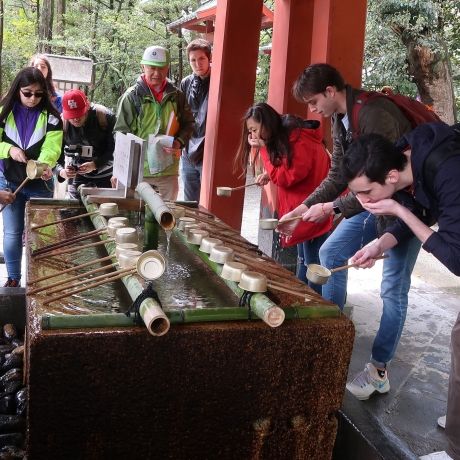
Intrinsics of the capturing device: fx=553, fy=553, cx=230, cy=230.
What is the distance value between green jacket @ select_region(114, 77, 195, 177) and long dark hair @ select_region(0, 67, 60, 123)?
60 centimetres

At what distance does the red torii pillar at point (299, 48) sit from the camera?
4.42 m

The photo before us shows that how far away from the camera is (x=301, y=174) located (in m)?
3.73

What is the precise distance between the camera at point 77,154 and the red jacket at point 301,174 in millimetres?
1715

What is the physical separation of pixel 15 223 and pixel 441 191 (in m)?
3.38

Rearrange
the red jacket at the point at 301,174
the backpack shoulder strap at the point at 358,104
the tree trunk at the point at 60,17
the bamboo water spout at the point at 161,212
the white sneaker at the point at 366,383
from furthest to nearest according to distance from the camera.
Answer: the tree trunk at the point at 60,17
the red jacket at the point at 301,174
the white sneaker at the point at 366,383
the backpack shoulder strap at the point at 358,104
the bamboo water spout at the point at 161,212

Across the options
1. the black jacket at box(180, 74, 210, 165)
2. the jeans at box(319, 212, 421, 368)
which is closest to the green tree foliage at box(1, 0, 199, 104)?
the black jacket at box(180, 74, 210, 165)

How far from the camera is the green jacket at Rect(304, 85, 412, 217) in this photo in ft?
9.33

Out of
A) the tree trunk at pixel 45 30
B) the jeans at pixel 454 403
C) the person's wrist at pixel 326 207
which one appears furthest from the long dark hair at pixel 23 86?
the tree trunk at pixel 45 30

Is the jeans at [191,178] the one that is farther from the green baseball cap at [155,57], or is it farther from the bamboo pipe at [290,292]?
the bamboo pipe at [290,292]

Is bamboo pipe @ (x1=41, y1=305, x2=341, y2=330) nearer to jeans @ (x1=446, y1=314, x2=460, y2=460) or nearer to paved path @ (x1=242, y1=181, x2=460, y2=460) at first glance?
paved path @ (x1=242, y1=181, x2=460, y2=460)

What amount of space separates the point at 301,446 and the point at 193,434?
0.41 metres

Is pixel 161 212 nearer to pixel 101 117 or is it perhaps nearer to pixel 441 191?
pixel 441 191

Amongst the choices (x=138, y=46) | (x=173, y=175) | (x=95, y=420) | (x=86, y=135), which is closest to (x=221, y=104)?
(x=173, y=175)

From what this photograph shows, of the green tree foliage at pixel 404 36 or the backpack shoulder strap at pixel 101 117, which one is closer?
the backpack shoulder strap at pixel 101 117
